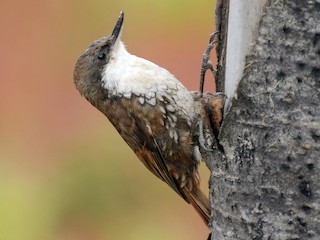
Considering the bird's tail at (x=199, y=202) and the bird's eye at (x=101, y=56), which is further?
the bird's eye at (x=101, y=56)

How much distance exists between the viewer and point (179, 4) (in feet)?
25.4

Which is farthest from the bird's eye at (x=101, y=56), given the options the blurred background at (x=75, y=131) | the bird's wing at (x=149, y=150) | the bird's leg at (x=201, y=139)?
the blurred background at (x=75, y=131)

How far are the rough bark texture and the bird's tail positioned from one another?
3.21 ft

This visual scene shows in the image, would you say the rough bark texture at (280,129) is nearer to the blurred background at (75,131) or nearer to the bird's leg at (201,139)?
the bird's leg at (201,139)

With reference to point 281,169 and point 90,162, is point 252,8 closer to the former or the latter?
point 281,169

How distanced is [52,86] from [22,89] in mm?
279

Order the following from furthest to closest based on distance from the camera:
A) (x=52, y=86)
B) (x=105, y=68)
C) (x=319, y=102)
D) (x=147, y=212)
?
(x=52, y=86)
(x=147, y=212)
(x=105, y=68)
(x=319, y=102)

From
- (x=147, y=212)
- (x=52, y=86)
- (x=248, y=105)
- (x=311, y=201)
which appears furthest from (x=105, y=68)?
(x=52, y=86)

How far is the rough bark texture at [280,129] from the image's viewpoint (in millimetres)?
2814

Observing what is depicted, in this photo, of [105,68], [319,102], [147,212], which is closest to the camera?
[319,102]

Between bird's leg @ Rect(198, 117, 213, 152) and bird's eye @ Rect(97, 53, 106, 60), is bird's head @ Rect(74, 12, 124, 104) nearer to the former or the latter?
bird's eye @ Rect(97, 53, 106, 60)

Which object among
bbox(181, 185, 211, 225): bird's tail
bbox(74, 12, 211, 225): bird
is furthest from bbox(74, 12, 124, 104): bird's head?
bbox(181, 185, 211, 225): bird's tail

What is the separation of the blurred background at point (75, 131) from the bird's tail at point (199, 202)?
7.19 feet

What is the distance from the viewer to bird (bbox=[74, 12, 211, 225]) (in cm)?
397
